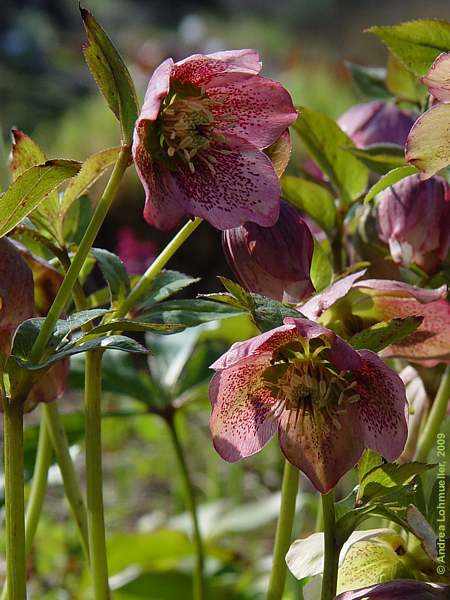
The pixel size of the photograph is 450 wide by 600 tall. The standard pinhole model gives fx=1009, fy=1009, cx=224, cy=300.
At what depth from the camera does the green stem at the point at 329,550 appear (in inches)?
18.6

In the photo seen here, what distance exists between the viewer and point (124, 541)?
123 centimetres

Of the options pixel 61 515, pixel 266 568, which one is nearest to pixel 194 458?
pixel 61 515

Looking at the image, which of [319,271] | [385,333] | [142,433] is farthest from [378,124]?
[142,433]

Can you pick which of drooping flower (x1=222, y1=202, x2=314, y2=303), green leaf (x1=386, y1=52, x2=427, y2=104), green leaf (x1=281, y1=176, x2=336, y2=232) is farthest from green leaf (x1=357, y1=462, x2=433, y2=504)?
green leaf (x1=386, y1=52, x2=427, y2=104)

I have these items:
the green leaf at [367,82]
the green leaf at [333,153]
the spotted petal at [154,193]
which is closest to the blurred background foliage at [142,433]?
the green leaf at [367,82]

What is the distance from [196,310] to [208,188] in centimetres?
Result: 8

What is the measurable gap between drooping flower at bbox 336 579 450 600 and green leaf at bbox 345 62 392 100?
0.45m

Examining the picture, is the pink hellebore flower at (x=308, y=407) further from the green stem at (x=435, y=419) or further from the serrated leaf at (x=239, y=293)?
the green stem at (x=435, y=419)

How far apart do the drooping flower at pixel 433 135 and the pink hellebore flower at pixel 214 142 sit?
6cm

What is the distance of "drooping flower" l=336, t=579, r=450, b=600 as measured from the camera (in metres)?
0.46

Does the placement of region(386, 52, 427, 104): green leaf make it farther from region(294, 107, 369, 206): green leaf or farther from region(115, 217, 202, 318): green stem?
region(115, 217, 202, 318): green stem

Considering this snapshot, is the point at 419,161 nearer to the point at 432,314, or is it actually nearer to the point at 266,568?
the point at 432,314

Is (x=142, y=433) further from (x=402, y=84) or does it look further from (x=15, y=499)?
(x=15, y=499)

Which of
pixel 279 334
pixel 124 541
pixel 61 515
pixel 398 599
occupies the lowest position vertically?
pixel 61 515
